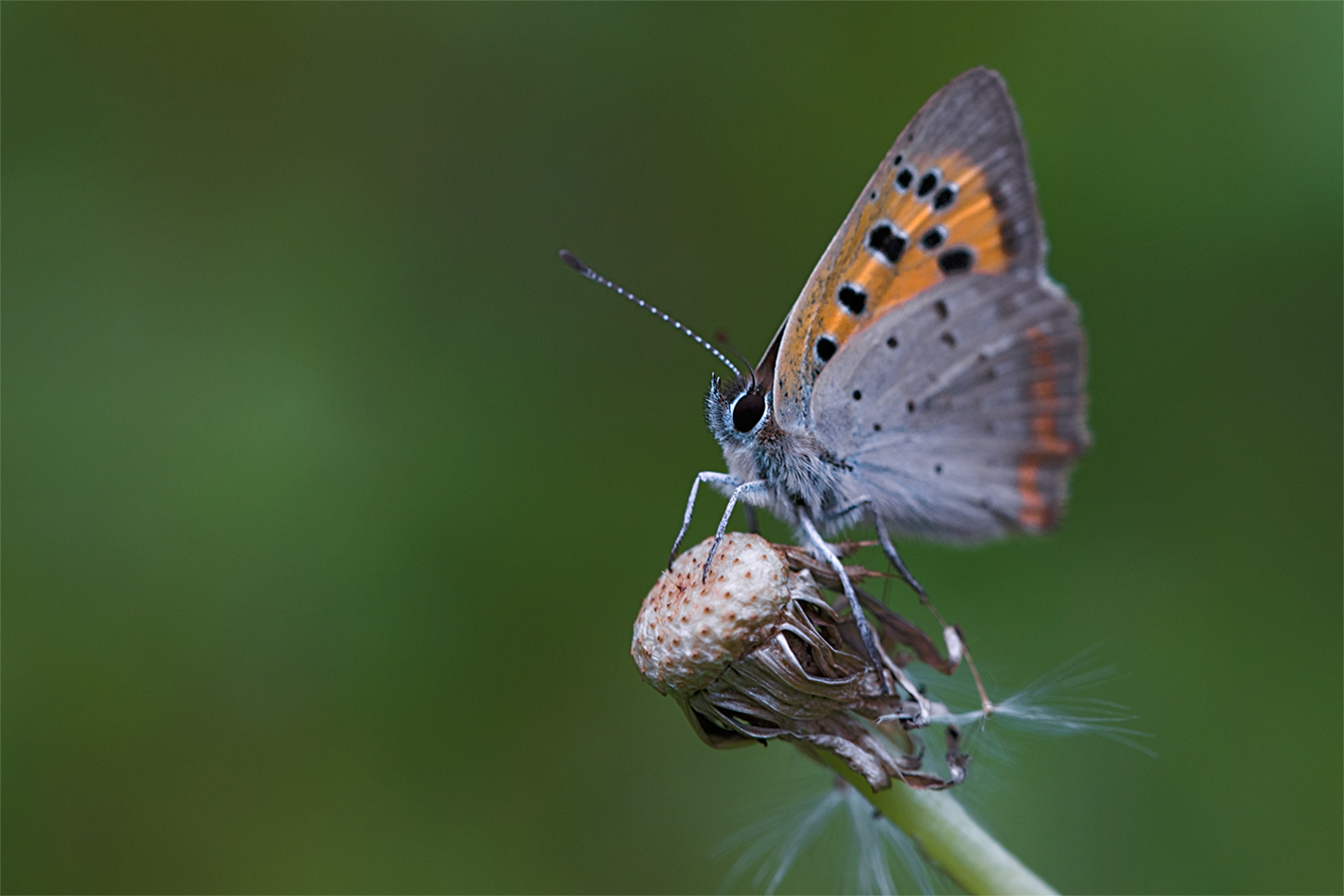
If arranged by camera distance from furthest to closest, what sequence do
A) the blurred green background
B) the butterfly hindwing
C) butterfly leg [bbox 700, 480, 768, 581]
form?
the blurred green background → the butterfly hindwing → butterfly leg [bbox 700, 480, 768, 581]

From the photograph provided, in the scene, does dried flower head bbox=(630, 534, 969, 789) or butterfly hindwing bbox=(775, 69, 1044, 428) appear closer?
dried flower head bbox=(630, 534, 969, 789)

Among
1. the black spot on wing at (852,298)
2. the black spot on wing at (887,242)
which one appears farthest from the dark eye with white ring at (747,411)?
the black spot on wing at (887,242)

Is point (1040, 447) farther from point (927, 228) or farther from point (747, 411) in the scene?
point (747, 411)

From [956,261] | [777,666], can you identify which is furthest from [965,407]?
[777,666]

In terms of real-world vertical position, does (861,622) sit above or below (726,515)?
below

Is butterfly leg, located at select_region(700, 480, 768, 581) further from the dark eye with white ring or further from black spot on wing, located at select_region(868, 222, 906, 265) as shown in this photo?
black spot on wing, located at select_region(868, 222, 906, 265)

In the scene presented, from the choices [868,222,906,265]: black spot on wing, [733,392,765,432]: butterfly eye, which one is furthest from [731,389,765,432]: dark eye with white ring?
[868,222,906,265]: black spot on wing

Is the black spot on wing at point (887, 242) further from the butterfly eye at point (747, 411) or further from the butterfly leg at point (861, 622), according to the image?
the butterfly leg at point (861, 622)
